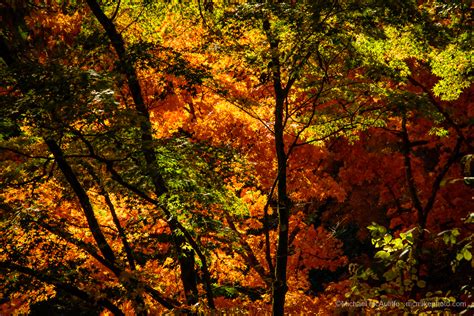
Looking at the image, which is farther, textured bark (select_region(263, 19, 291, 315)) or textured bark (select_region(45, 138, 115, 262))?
textured bark (select_region(263, 19, 291, 315))

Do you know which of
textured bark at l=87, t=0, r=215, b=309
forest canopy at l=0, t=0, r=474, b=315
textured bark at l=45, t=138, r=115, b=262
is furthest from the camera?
textured bark at l=87, t=0, r=215, b=309

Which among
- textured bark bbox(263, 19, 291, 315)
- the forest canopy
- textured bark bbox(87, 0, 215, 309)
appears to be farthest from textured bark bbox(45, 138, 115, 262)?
textured bark bbox(263, 19, 291, 315)

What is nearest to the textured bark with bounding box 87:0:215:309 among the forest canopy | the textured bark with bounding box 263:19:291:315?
the forest canopy

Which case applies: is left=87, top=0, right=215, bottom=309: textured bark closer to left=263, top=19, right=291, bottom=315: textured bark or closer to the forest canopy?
the forest canopy

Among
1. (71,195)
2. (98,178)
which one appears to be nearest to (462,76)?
(98,178)

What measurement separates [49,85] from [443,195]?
1368cm

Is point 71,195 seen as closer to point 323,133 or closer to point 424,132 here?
point 323,133

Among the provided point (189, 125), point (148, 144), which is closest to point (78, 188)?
point (148, 144)

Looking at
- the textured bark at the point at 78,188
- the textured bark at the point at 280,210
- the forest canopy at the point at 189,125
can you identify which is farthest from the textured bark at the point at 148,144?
the textured bark at the point at 280,210

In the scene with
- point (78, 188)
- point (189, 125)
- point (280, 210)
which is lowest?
point (78, 188)

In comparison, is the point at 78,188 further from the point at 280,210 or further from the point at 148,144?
the point at 280,210

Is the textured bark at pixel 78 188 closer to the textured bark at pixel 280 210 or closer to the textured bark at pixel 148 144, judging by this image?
the textured bark at pixel 148 144

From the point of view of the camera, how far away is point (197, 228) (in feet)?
21.2

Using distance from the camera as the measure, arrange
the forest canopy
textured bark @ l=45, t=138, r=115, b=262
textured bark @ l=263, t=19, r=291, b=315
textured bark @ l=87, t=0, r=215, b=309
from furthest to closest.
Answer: textured bark @ l=263, t=19, r=291, b=315
textured bark @ l=87, t=0, r=215, b=309
textured bark @ l=45, t=138, r=115, b=262
the forest canopy
